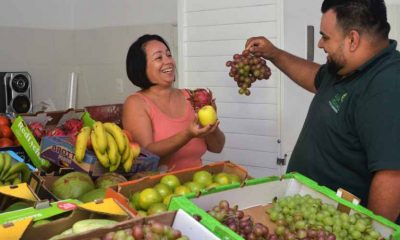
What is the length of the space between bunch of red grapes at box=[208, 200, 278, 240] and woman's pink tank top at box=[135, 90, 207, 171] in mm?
925

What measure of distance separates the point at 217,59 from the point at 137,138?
130cm

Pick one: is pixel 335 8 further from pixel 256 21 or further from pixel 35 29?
pixel 35 29

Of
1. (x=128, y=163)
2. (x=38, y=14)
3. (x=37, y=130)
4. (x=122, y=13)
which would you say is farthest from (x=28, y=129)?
(x=38, y=14)

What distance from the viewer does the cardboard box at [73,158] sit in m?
1.69

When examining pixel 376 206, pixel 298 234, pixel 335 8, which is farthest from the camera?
pixel 335 8

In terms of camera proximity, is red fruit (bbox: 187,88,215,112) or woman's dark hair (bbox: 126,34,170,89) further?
woman's dark hair (bbox: 126,34,170,89)

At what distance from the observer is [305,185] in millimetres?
1441

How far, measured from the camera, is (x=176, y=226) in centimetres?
109

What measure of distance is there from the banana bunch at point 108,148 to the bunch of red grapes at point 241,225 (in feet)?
1.95

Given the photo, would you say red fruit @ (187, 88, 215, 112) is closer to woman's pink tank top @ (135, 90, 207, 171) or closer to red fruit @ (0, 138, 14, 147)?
woman's pink tank top @ (135, 90, 207, 171)

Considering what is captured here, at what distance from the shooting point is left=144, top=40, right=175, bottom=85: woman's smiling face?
217cm

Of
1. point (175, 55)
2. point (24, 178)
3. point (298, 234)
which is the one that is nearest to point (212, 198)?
point (298, 234)

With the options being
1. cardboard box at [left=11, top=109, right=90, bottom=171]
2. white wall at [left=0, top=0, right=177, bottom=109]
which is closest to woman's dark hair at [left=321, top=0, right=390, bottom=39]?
cardboard box at [left=11, top=109, right=90, bottom=171]

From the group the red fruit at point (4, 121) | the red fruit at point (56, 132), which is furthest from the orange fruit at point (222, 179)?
the red fruit at point (4, 121)
